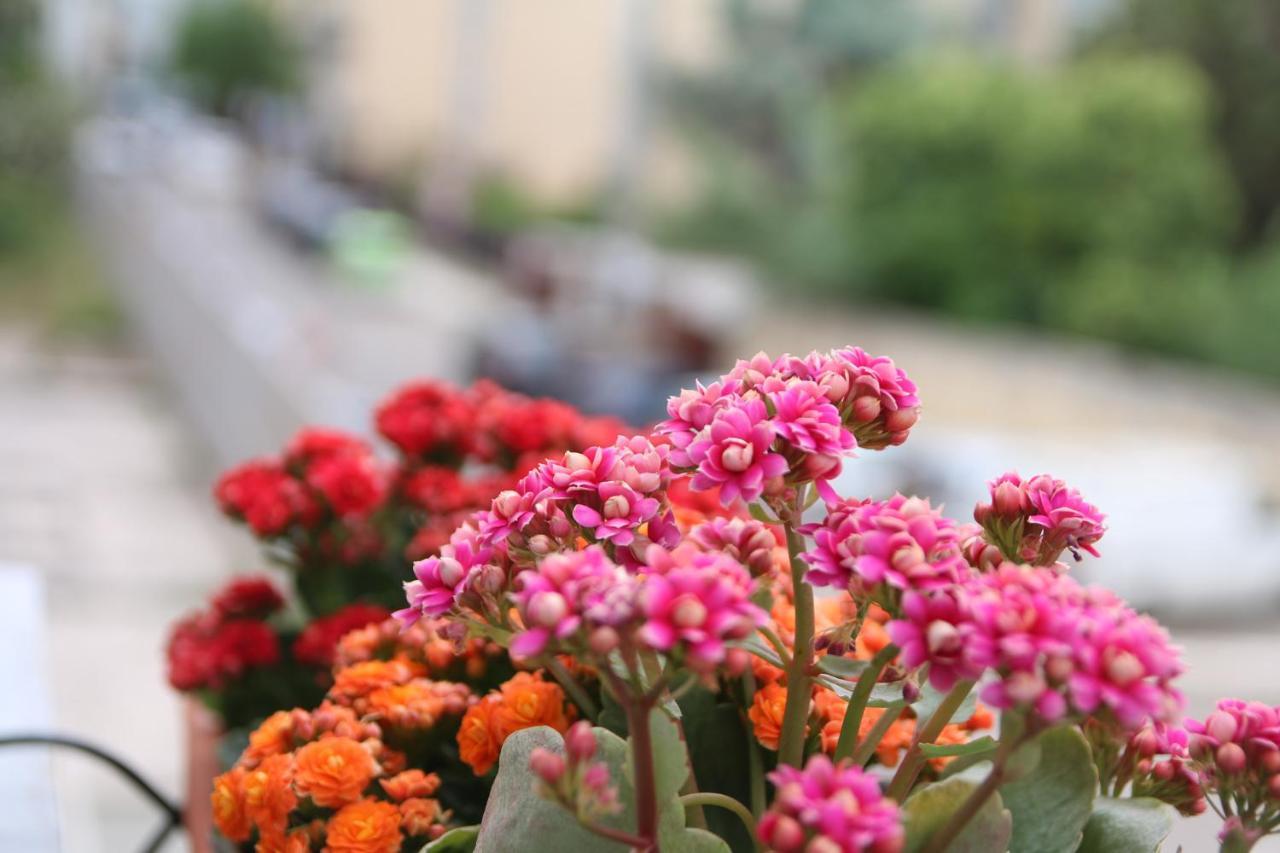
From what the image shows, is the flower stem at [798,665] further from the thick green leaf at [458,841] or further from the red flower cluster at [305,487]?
the red flower cluster at [305,487]

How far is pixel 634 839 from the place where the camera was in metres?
0.52

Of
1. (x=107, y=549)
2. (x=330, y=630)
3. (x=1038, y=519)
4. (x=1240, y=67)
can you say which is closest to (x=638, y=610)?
(x=1038, y=519)

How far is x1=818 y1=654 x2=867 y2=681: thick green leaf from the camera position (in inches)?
23.1

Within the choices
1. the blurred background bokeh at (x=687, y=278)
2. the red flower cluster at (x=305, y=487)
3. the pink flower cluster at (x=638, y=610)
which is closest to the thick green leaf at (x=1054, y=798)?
the pink flower cluster at (x=638, y=610)

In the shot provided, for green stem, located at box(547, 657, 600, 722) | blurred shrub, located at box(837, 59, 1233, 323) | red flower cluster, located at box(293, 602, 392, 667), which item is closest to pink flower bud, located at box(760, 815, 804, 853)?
green stem, located at box(547, 657, 600, 722)

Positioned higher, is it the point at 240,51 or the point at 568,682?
the point at 240,51

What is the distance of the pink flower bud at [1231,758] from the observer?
0.60 metres

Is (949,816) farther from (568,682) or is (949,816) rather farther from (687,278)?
(687,278)

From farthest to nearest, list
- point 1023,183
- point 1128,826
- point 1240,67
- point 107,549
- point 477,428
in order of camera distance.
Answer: point 1240,67 → point 1023,183 → point 107,549 → point 477,428 → point 1128,826

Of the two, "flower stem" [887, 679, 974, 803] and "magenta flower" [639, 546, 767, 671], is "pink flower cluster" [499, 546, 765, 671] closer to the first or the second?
"magenta flower" [639, 546, 767, 671]

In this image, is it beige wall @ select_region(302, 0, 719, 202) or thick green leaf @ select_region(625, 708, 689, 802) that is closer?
thick green leaf @ select_region(625, 708, 689, 802)

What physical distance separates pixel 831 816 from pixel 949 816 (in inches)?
4.2

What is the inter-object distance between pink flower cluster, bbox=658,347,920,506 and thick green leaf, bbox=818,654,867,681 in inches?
2.9

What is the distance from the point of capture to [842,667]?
593mm
